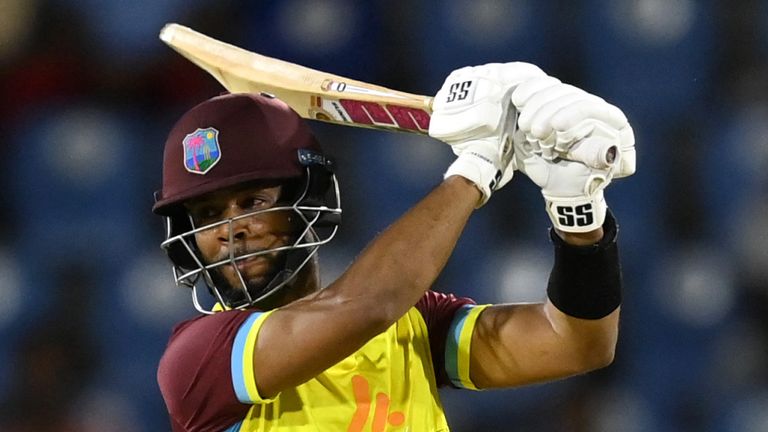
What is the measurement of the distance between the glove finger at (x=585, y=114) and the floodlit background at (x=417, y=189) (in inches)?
54.8

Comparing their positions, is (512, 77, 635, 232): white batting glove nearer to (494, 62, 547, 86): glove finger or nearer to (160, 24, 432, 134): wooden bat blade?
(494, 62, 547, 86): glove finger

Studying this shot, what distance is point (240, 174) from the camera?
1678 millimetres

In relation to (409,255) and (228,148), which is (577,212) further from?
(228,148)

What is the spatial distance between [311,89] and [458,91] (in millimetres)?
359

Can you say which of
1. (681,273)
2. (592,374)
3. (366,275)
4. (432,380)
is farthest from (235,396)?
(681,273)

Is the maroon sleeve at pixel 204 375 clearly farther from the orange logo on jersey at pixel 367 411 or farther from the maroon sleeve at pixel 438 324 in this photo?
the maroon sleeve at pixel 438 324

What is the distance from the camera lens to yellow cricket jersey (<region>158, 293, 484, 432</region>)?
1.50 meters

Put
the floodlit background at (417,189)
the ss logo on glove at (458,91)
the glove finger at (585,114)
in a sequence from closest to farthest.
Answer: the glove finger at (585,114) → the ss logo on glove at (458,91) → the floodlit background at (417,189)

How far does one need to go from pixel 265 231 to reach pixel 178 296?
116 cm

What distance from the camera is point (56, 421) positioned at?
2.70 metres

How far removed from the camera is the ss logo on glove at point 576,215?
1.60 m

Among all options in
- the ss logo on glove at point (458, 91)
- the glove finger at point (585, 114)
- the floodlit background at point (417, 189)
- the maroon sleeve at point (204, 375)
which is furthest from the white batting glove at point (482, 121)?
the floodlit background at point (417, 189)

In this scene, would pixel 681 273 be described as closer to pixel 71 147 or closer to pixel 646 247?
pixel 646 247

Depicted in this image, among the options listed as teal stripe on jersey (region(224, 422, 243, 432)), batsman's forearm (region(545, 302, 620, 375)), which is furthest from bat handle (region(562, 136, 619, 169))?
teal stripe on jersey (region(224, 422, 243, 432))
